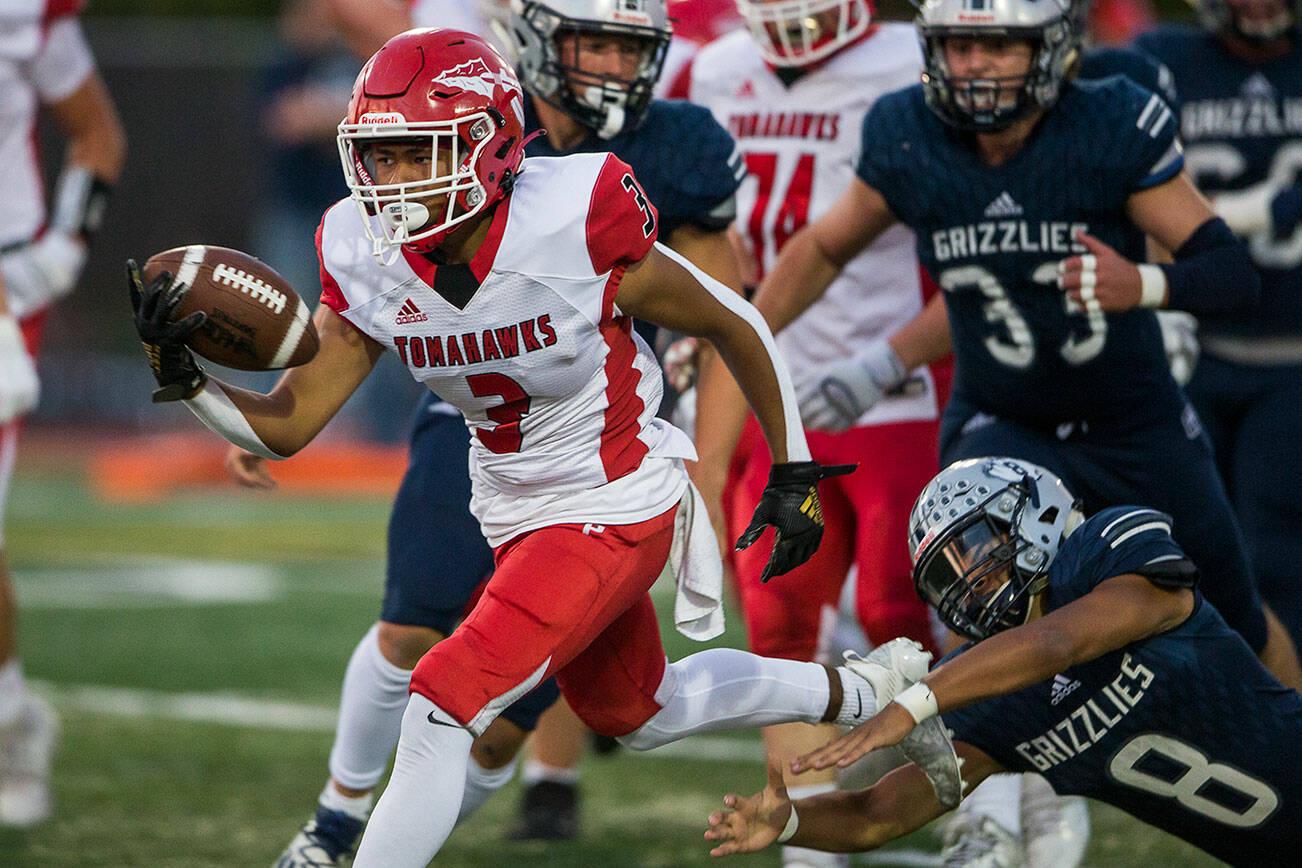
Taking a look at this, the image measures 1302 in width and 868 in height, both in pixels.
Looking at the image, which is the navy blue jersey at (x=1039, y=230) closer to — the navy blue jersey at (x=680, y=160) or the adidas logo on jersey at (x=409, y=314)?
the navy blue jersey at (x=680, y=160)

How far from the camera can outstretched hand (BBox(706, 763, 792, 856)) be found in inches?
116

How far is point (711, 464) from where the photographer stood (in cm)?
382

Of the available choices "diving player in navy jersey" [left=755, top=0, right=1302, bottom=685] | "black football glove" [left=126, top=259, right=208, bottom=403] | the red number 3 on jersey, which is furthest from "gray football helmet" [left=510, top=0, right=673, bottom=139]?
"black football glove" [left=126, top=259, right=208, bottom=403]

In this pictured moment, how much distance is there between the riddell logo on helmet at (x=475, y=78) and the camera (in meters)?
3.08

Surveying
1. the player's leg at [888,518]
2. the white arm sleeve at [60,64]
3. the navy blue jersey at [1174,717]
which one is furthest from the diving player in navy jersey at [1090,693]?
the white arm sleeve at [60,64]

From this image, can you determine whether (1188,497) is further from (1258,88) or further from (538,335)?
(1258,88)

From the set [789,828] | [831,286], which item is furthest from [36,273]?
[789,828]

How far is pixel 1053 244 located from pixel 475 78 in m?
1.35

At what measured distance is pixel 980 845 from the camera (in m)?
3.64

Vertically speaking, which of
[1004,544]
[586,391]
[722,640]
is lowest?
[722,640]

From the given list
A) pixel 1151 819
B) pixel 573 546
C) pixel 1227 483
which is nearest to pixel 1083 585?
pixel 1151 819

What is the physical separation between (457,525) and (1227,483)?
243cm

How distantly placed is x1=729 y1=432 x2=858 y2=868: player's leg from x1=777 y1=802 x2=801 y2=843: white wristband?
2.27ft

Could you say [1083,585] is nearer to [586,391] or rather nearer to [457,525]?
[586,391]
